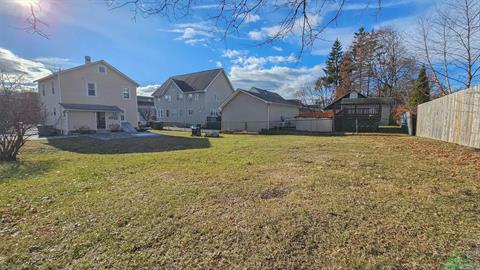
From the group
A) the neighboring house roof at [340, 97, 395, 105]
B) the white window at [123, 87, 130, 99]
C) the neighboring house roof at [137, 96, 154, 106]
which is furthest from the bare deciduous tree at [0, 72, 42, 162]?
the neighboring house roof at [137, 96, 154, 106]

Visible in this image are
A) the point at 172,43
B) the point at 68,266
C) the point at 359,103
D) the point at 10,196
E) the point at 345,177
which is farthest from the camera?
the point at 359,103

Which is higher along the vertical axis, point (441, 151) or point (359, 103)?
point (359, 103)

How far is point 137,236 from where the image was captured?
2.88 m

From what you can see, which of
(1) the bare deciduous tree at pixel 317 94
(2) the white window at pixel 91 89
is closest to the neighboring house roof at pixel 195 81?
(2) the white window at pixel 91 89

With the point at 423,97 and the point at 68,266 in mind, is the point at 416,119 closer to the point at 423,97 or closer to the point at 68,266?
the point at 423,97

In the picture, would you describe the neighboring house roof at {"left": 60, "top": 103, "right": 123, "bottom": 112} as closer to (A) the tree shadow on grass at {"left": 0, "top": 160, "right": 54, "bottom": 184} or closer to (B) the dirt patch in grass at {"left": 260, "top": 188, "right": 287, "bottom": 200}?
(A) the tree shadow on grass at {"left": 0, "top": 160, "right": 54, "bottom": 184}

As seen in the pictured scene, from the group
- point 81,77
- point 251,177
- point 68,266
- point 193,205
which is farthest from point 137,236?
point 81,77

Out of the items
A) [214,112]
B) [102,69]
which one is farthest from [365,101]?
[102,69]

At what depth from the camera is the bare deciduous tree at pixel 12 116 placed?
8432mm

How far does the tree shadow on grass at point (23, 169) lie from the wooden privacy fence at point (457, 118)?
1320 centimetres

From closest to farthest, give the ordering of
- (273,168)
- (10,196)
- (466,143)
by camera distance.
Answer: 1. (10,196)
2. (273,168)
3. (466,143)

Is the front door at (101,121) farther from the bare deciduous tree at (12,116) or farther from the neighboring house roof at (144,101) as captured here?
the neighboring house roof at (144,101)

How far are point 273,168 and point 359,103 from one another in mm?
24896

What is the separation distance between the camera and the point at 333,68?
41.0m
